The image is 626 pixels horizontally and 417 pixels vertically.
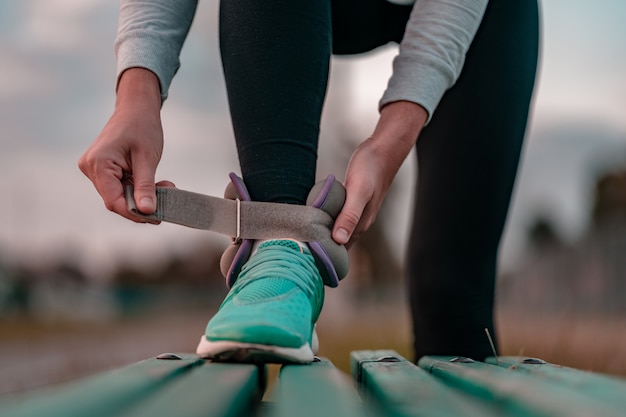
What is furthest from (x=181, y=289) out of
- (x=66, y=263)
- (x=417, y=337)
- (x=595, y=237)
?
(x=417, y=337)

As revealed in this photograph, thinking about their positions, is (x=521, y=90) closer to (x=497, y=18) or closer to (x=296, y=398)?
(x=497, y=18)

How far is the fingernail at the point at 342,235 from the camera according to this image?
4.36ft

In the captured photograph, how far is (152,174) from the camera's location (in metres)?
1.28

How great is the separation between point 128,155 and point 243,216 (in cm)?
23

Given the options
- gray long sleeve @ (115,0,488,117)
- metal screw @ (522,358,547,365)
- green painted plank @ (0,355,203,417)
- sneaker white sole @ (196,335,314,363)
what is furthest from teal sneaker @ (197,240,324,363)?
gray long sleeve @ (115,0,488,117)

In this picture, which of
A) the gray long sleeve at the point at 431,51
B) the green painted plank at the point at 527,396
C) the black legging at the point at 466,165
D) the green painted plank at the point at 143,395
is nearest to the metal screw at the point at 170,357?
the green painted plank at the point at 143,395

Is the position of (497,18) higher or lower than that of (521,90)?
higher

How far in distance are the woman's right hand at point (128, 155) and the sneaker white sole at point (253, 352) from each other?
0.31 metres

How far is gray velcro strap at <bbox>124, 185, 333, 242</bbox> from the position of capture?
130 cm

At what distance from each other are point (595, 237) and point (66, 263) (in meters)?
28.4

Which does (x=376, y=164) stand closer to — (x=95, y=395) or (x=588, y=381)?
(x=588, y=381)

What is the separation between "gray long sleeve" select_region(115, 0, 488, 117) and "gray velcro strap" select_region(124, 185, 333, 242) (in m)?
0.32

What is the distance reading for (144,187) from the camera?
1.23 metres

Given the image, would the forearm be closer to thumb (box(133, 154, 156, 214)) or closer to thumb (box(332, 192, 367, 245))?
thumb (box(133, 154, 156, 214))
